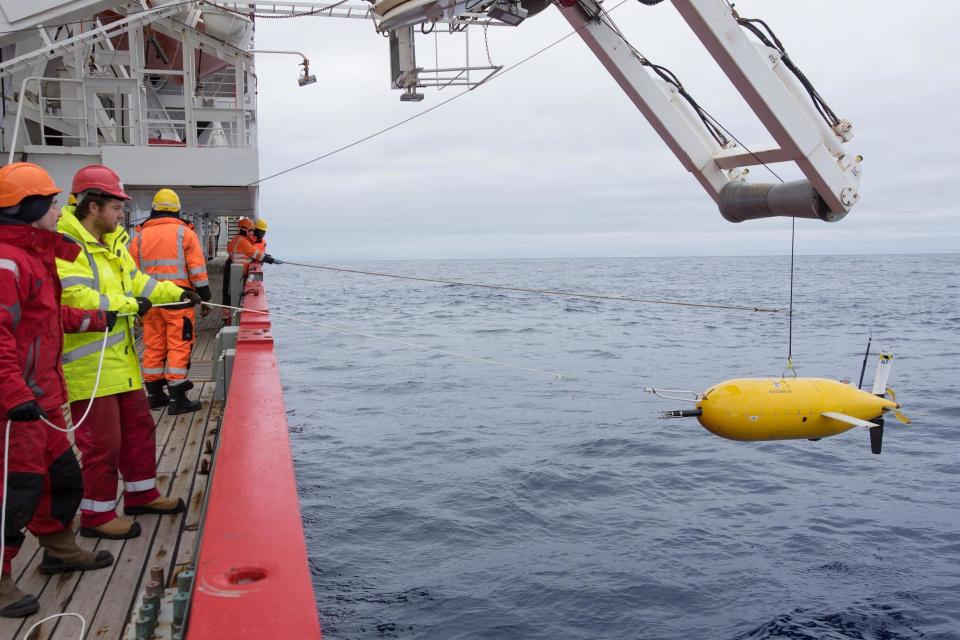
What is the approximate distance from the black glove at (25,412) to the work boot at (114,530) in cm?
114

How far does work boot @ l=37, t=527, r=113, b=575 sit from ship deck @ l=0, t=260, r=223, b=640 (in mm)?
35

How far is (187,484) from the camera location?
4.49 metres

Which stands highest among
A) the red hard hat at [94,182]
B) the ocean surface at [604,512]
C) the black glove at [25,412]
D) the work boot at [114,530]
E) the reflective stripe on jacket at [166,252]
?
the red hard hat at [94,182]

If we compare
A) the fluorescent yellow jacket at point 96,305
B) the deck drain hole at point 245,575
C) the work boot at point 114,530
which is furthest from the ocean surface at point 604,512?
the deck drain hole at point 245,575

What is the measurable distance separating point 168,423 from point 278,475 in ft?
12.4

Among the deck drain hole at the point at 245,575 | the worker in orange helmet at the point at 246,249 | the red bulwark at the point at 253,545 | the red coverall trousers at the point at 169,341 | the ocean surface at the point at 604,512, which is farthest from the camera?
the worker in orange helmet at the point at 246,249

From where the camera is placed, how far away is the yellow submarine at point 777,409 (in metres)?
6.09

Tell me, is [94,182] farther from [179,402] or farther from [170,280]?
[179,402]

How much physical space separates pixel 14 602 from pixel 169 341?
3011 mm

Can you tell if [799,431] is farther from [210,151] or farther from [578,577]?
[210,151]

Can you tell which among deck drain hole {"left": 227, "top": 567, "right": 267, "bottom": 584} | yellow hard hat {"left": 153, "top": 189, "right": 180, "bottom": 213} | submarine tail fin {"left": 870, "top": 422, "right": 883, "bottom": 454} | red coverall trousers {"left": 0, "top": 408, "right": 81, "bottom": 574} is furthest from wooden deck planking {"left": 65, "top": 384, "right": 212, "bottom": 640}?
submarine tail fin {"left": 870, "top": 422, "right": 883, "bottom": 454}

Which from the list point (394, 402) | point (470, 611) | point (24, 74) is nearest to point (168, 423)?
point (470, 611)

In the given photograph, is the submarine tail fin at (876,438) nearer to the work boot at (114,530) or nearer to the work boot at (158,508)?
the work boot at (158,508)

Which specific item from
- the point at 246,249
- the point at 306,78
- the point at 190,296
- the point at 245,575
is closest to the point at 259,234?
the point at 246,249
